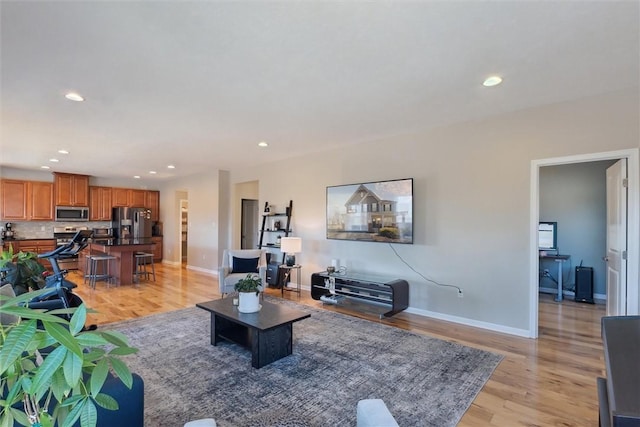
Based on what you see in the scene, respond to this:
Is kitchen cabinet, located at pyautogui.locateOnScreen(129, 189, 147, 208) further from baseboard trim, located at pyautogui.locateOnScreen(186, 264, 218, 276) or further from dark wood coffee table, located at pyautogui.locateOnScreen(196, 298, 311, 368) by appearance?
dark wood coffee table, located at pyautogui.locateOnScreen(196, 298, 311, 368)

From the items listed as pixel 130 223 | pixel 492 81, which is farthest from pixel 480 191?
pixel 130 223

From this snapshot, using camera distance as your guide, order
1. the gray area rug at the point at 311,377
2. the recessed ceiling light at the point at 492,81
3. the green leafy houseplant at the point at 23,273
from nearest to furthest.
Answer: the gray area rug at the point at 311,377
the recessed ceiling light at the point at 492,81
the green leafy houseplant at the point at 23,273

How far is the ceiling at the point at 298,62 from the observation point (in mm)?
1909

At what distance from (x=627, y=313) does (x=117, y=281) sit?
775cm

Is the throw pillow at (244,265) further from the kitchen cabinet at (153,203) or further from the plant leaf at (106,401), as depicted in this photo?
the kitchen cabinet at (153,203)

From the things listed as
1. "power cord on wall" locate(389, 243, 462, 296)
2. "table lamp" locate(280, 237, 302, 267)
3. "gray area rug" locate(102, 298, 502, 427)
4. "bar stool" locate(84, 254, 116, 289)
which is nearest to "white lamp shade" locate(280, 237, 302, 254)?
"table lamp" locate(280, 237, 302, 267)

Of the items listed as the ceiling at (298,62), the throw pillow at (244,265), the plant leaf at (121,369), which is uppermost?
the ceiling at (298,62)

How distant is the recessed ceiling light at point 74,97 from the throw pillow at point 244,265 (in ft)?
→ 10.3

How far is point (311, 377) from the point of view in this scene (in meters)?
2.67

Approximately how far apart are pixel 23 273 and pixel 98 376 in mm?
3372

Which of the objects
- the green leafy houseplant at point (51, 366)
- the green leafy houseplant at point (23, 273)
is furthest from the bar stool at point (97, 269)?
the green leafy houseplant at point (51, 366)

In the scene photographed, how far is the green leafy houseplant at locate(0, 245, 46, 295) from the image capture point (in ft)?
9.71

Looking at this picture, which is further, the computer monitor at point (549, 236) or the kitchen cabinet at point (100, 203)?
the kitchen cabinet at point (100, 203)

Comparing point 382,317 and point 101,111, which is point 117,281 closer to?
point 101,111
